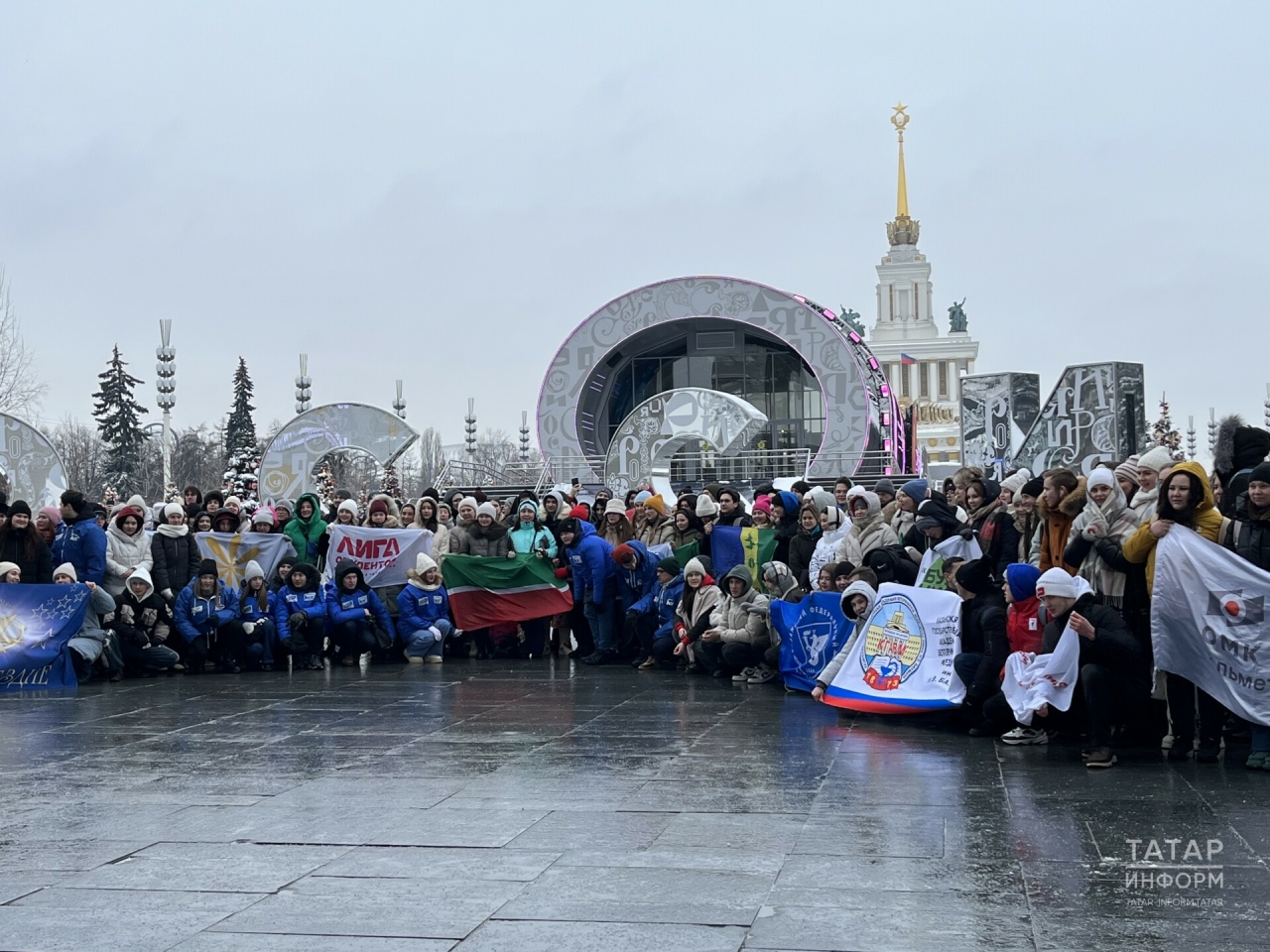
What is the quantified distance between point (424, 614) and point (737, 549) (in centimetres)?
387

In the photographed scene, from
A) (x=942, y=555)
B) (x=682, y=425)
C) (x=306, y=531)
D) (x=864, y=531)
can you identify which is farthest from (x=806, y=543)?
(x=682, y=425)

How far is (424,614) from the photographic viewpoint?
16625mm

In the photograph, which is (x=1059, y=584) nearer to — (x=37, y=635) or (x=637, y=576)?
(x=637, y=576)

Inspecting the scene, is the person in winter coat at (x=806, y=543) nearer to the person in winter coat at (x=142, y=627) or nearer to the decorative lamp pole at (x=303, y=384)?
the person in winter coat at (x=142, y=627)

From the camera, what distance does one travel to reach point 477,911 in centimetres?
537

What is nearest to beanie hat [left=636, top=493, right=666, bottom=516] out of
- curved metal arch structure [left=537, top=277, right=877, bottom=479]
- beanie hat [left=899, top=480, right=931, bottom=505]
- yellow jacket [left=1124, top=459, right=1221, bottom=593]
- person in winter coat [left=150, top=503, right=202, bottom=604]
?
beanie hat [left=899, top=480, right=931, bottom=505]

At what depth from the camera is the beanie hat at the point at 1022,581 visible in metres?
9.65

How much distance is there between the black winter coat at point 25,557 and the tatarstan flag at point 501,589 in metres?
4.40

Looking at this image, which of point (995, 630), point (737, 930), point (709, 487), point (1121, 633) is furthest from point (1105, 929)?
point (709, 487)

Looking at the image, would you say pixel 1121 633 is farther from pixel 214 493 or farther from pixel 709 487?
pixel 214 493

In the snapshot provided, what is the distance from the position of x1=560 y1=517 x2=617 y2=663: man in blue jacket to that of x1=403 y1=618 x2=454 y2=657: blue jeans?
5.28ft

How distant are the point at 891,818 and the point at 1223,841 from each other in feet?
4.92

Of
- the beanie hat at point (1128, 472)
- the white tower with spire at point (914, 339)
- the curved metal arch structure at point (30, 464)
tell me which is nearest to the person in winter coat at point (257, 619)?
the beanie hat at point (1128, 472)

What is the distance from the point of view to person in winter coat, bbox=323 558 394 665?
1596 cm
